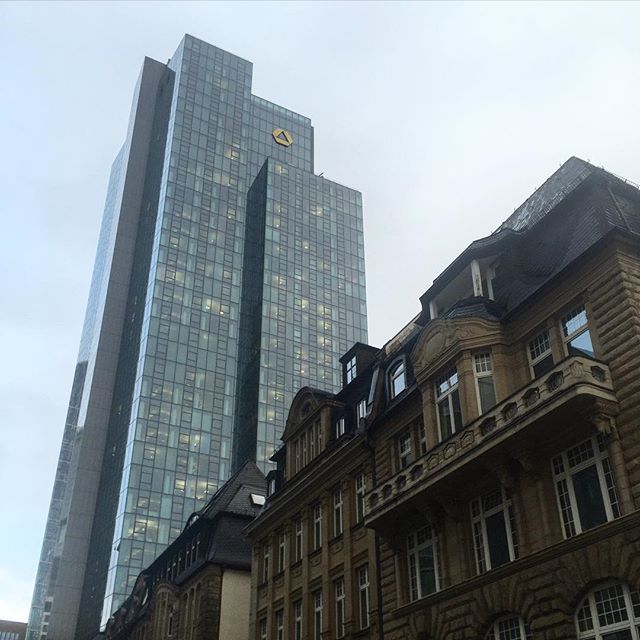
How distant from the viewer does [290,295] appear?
140 metres

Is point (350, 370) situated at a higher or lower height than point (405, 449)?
higher

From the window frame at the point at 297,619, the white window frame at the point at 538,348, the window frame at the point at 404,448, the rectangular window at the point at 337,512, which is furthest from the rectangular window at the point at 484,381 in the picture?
the window frame at the point at 297,619

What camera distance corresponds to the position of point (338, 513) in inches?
1345

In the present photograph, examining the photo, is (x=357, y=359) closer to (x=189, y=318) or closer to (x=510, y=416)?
(x=510, y=416)

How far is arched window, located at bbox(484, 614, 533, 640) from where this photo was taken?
21125 mm

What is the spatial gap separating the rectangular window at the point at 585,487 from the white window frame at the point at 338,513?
1385cm

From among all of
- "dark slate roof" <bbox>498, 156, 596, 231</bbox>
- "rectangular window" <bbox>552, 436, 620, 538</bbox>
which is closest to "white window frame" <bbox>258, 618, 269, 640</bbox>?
"rectangular window" <bbox>552, 436, 620, 538</bbox>

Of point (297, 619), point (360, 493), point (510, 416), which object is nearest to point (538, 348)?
point (510, 416)

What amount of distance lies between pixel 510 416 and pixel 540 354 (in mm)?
2885

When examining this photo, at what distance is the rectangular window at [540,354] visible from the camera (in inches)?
925

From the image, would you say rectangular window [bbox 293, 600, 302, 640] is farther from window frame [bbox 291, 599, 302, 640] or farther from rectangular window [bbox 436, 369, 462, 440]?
rectangular window [bbox 436, 369, 462, 440]

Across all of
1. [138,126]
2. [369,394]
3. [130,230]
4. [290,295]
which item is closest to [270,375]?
[290,295]

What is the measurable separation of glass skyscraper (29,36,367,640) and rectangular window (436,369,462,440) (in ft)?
277

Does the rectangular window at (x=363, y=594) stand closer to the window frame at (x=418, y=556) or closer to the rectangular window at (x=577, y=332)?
the window frame at (x=418, y=556)
